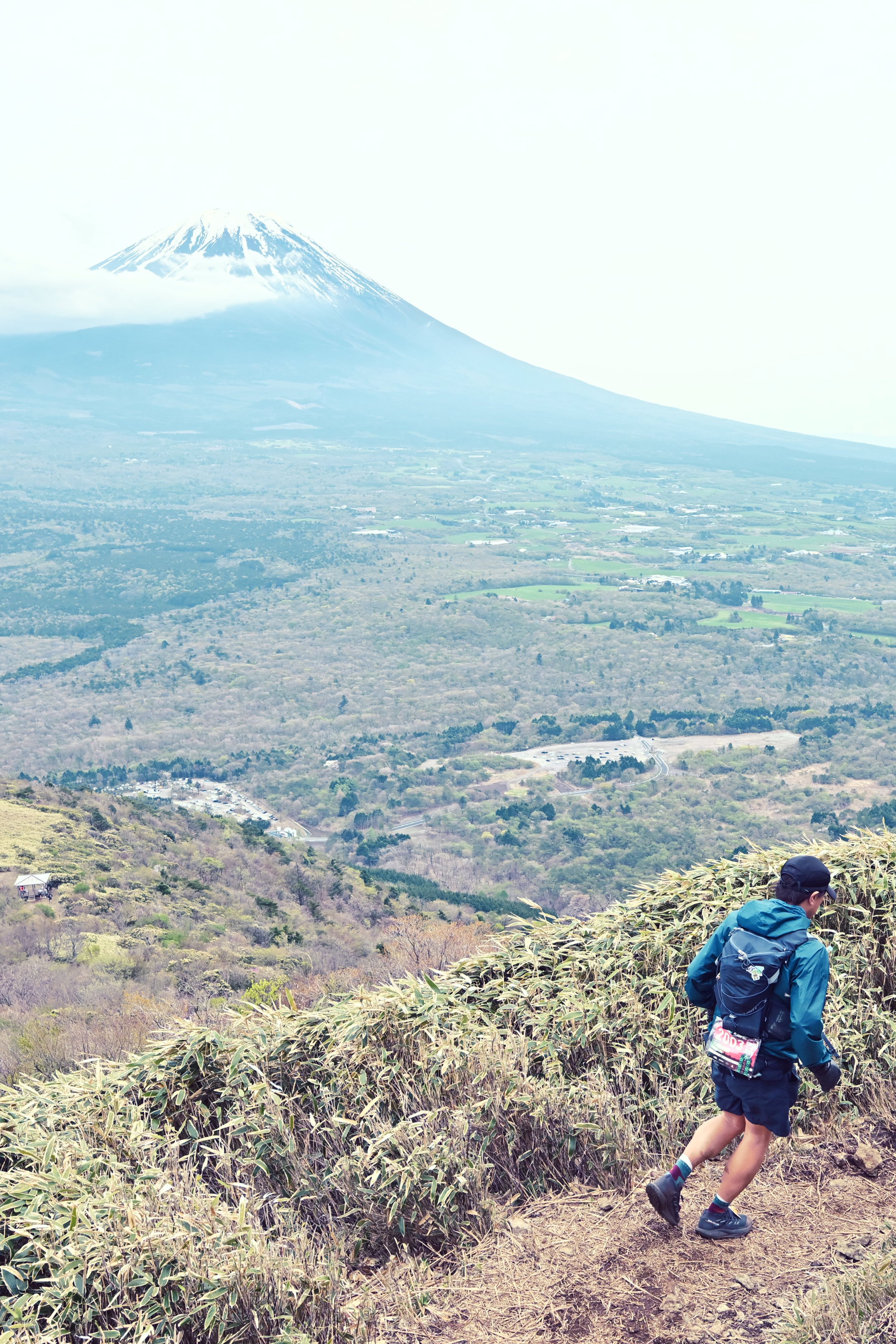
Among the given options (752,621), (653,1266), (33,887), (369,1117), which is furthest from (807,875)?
(752,621)

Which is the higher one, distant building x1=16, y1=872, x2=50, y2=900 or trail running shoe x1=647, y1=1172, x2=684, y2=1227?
trail running shoe x1=647, y1=1172, x2=684, y2=1227

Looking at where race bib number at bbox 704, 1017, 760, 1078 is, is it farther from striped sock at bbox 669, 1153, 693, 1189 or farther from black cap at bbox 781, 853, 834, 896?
black cap at bbox 781, 853, 834, 896

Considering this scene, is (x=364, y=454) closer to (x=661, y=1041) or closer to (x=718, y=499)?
(x=718, y=499)

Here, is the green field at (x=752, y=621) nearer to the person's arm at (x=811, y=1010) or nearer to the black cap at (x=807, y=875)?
the black cap at (x=807, y=875)

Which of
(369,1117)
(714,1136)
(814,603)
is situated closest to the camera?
(714,1136)

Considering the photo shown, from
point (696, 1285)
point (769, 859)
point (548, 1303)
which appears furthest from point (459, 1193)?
point (769, 859)

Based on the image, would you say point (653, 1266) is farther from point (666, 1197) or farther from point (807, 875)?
point (807, 875)

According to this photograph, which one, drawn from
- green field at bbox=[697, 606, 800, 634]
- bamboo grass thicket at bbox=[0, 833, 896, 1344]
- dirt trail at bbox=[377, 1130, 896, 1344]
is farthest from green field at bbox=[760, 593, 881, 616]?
dirt trail at bbox=[377, 1130, 896, 1344]
